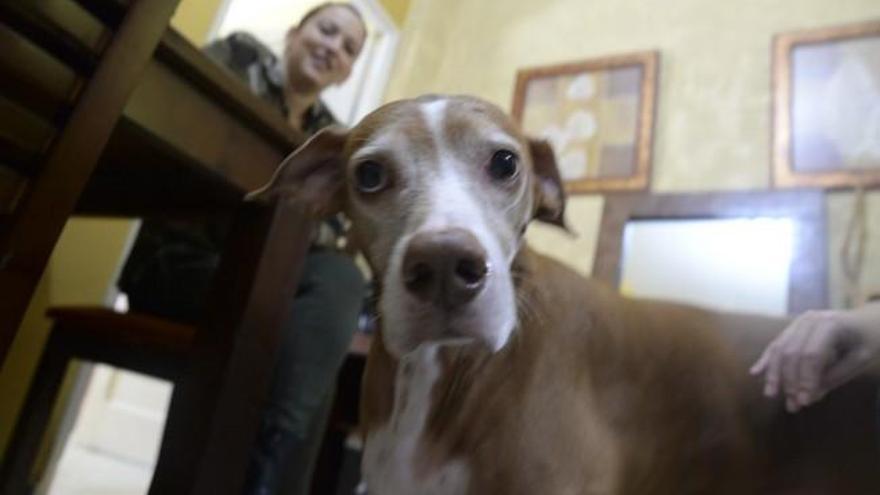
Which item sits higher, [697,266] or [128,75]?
[697,266]

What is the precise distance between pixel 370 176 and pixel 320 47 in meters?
1.01

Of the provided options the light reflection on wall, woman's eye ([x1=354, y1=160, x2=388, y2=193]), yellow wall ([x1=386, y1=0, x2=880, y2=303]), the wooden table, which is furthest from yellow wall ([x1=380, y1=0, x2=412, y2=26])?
woman's eye ([x1=354, y1=160, x2=388, y2=193])

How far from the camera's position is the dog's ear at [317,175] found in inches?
42.0

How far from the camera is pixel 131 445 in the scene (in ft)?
9.72

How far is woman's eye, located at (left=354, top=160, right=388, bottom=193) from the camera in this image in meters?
0.96

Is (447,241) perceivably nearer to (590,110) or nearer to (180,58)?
(180,58)

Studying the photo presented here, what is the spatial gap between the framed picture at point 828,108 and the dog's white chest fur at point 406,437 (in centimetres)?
165

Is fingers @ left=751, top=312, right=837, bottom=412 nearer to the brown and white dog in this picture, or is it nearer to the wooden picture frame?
the brown and white dog

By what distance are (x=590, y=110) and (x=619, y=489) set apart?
192cm

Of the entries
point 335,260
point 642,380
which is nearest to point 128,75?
point 335,260

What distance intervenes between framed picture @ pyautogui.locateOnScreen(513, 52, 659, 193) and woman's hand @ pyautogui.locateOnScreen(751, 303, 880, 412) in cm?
158

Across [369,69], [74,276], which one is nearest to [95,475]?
[74,276]

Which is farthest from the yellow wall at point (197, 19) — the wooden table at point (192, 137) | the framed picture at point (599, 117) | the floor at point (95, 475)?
the floor at point (95, 475)

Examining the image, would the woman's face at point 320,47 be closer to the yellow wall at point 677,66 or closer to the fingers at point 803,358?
the yellow wall at point 677,66
